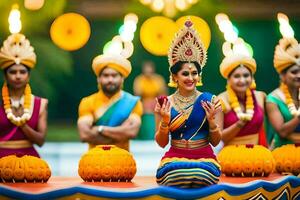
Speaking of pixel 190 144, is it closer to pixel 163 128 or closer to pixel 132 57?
pixel 163 128

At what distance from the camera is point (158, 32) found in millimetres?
12688

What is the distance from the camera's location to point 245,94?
24.1ft

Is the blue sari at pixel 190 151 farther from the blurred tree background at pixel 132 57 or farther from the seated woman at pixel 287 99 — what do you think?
the blurred tree background at pixel 132 57

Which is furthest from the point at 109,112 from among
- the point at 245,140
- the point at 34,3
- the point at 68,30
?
the point at 68,30

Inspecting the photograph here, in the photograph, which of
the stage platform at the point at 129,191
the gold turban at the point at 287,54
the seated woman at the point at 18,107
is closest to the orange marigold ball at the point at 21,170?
the stage platform at the point at 129,191

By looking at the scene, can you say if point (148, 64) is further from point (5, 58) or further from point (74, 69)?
point (5, 58)

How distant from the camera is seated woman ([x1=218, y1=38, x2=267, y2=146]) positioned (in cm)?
721

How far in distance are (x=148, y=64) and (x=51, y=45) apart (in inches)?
62.5

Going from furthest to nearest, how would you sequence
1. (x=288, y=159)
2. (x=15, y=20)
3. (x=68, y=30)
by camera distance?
(x=68, y=30) < (x=288, y=159) < (x=15, y=20)

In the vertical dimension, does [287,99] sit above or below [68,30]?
below

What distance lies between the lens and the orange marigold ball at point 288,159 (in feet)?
23.8

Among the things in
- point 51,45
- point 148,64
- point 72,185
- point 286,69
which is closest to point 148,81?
point 148,64

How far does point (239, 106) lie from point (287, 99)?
1.28 feet

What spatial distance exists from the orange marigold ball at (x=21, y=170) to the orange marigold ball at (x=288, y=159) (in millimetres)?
1693
